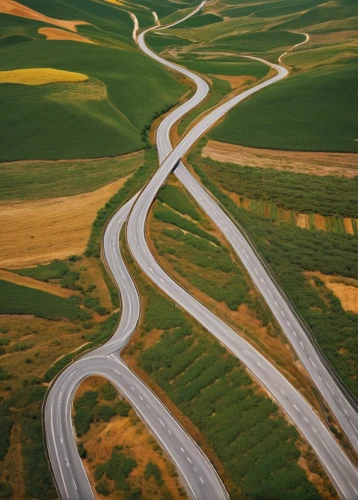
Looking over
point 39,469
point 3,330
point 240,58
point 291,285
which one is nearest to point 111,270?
point 3,330

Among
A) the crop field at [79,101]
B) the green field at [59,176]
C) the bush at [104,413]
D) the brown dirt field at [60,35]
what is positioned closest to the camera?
the bush at [104,413]

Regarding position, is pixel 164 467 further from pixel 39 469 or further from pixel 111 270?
pixel 111 270

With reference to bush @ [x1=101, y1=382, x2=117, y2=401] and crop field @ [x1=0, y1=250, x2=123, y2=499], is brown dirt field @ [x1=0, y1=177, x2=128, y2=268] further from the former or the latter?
bush @ [x1=101, y1=382, x2=117, y2=401]

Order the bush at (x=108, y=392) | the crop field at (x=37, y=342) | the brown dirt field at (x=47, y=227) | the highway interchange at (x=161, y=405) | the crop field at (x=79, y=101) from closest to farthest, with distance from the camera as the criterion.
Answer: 1. the highway interchange at (x=161, y=405)
2. the crop field at (x=37, y=342)
3. the bush at (x=108, y=392)
4. the brown dirt field at (x=47, y=227)
5. the crop field at (x=79, y=101)

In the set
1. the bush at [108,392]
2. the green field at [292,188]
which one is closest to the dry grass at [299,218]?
the green field at [292,188]

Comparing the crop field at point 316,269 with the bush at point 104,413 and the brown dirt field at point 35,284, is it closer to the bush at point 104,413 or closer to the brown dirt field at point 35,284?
the bush at point 104,413
